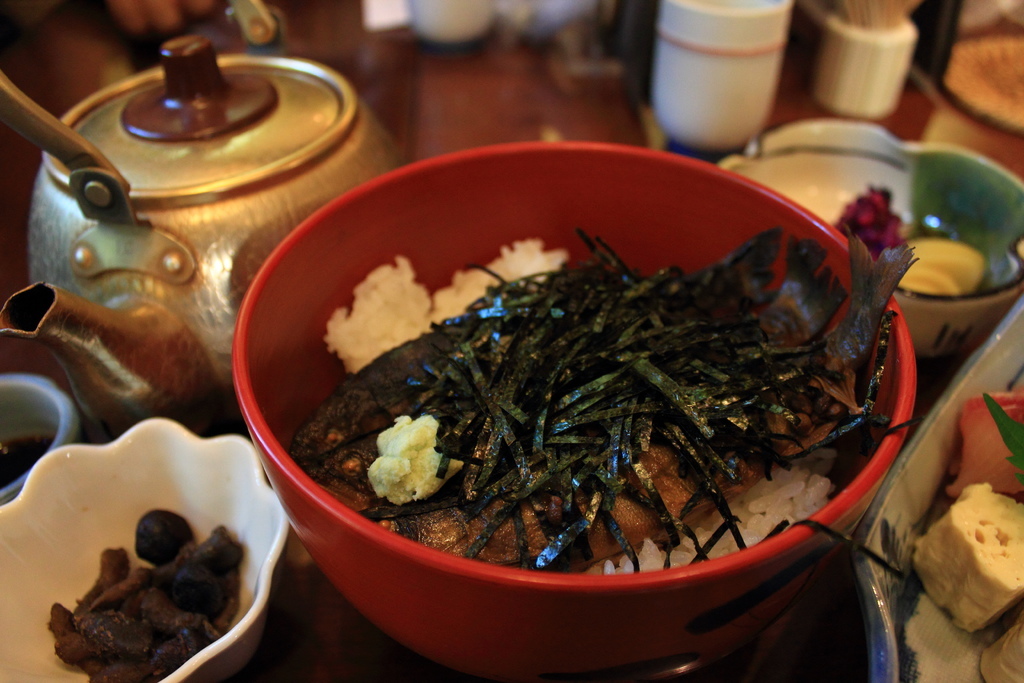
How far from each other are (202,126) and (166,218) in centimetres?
20

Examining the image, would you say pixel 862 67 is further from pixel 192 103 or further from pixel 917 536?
pixel 192 103

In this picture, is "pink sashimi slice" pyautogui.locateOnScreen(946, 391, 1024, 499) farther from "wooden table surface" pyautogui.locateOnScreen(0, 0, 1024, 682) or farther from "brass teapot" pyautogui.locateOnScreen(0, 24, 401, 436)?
"brass teapot" pyautogui.locateOnScreen(0, 24, 401, 436)

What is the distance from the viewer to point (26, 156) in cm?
141

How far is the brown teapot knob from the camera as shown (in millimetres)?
1121

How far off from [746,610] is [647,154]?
70 centimetres

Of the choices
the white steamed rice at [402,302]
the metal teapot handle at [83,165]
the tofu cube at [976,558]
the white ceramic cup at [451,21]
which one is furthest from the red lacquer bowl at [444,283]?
the white ceramic cup at [451,21]

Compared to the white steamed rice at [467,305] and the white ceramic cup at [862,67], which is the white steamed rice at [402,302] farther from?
the white ceramic cup at [862,67]

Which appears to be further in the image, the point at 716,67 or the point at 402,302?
the point at 716,67

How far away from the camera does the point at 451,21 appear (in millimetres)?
2219

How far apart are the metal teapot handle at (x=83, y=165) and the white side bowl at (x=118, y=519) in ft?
1.01

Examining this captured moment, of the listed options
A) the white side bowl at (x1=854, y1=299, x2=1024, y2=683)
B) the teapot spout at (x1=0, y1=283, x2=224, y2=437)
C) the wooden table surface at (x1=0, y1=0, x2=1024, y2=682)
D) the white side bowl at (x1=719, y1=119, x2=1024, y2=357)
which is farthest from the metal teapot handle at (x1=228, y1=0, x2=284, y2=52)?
the white side bowl at (x1=854, y1=299, x2=1024, y2=683)

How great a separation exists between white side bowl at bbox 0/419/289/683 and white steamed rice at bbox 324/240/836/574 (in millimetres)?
230

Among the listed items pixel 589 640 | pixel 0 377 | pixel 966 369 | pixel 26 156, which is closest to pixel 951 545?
pixel 966 369

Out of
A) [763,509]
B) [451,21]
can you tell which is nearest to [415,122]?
[451,21]
